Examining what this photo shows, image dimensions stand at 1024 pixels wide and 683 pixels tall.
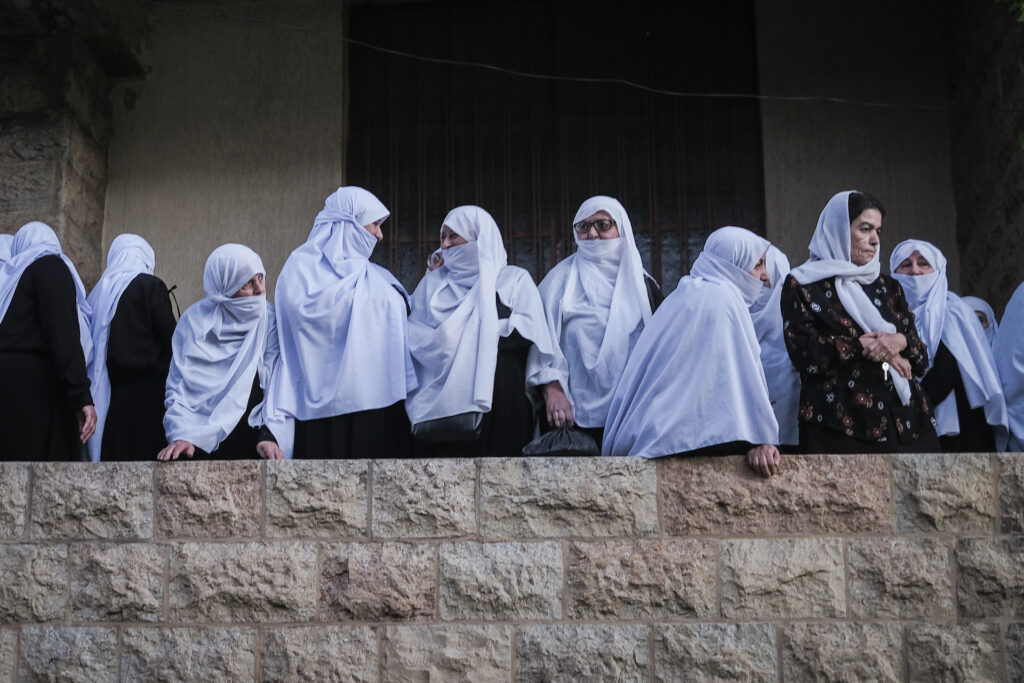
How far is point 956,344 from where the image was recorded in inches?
280

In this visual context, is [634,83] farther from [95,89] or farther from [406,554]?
[406,554]

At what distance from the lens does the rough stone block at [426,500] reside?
6.25 meters

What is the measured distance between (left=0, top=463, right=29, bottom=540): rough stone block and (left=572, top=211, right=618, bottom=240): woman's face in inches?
112

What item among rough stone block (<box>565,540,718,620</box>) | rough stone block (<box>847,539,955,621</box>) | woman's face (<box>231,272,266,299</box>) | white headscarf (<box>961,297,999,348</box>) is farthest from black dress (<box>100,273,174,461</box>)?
white headscarf (<box>961,297,999,348</box>)

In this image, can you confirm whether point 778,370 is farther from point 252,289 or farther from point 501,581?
point 252,289

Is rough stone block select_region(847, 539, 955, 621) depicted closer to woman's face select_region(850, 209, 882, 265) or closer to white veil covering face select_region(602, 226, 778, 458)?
white veil covering face select_region(602, 226, 778, 458)

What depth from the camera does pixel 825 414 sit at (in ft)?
20.7

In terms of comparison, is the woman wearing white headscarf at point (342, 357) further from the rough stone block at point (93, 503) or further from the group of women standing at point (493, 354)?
the rough stone block at point (93, 503)

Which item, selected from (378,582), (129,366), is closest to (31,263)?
(129,366)

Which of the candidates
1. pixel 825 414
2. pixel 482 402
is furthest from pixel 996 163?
pixel 482 402

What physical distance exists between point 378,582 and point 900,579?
2183 mm

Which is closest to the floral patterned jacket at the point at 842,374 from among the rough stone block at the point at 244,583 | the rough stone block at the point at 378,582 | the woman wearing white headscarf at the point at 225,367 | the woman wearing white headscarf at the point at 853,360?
the woman wearing white headscarf at the point at 853,360

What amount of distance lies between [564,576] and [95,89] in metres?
5.59

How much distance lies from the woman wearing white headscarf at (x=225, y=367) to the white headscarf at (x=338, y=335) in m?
0.13
